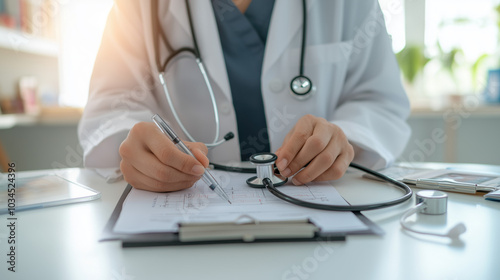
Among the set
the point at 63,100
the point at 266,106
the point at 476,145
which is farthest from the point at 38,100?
the point at 476,145

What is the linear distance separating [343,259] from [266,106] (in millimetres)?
581

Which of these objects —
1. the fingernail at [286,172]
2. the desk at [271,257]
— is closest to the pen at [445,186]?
the desk at [271,257]

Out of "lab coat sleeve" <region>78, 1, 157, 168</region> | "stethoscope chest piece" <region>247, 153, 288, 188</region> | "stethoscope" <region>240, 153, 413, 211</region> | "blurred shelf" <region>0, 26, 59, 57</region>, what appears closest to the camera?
"stethoscope" <region>240, 153, 413, 211</region>

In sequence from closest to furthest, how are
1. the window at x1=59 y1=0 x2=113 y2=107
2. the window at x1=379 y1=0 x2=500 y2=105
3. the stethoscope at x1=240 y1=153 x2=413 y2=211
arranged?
the stethoscope at x1=240 y1=153 x2=413 y2=211
the window at x1=379 y1=0 x2=500 y2=105
the window at x1=59 y1=0 x2=113 y2=107

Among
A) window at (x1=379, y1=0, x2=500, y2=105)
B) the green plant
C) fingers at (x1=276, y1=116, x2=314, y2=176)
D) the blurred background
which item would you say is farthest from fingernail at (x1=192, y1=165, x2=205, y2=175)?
the green plant

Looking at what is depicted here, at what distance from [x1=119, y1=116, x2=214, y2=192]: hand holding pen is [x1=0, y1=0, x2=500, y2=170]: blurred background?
173 cm

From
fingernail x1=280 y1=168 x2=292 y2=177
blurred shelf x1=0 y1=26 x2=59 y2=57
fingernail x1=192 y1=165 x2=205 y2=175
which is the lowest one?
fingernail x1=280 y1=168 x2=292 y2=177

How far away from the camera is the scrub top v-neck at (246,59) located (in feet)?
3.12

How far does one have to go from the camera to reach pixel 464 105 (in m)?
2.21

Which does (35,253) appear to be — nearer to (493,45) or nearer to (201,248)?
(201,248)

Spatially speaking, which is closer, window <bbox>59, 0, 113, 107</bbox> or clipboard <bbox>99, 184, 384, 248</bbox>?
clipboard <bbox>99, 184, 384, 248</bbox>

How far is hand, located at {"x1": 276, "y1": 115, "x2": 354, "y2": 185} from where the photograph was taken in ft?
2.00

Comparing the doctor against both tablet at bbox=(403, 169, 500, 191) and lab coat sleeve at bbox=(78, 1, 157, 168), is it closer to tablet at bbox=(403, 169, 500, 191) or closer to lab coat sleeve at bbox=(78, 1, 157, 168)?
lab coat sleeve at bbox=(78, 1, 157, 168)

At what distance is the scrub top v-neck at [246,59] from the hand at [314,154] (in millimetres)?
345
